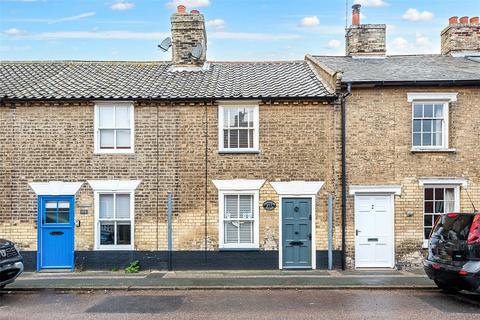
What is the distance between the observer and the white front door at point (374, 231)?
15.0m

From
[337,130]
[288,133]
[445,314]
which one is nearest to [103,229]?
[288,133]

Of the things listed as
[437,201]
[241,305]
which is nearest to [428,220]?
[437,201]

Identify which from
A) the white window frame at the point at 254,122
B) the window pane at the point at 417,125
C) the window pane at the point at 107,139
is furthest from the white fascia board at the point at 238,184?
the window pane at the point at 417,125

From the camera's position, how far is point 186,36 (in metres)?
18.4

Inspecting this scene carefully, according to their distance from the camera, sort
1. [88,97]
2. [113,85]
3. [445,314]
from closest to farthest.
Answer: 1. [445,314]
2. [88,97]
3. [113,85]

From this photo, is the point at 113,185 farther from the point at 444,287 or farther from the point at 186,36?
the point at 444,287

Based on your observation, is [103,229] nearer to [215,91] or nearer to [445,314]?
[215,91]

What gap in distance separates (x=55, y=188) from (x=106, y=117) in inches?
102

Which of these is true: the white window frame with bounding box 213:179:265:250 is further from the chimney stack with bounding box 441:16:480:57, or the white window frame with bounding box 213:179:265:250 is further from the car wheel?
the chimney stack with bounding box 441:16:480:57

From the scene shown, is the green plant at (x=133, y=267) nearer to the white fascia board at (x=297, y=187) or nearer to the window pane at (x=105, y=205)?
the window pane at (x=105, y=205)

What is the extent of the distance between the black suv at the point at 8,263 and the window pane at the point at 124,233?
140 inches

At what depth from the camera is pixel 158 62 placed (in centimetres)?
1920

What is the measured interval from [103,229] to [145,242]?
132 centimetres

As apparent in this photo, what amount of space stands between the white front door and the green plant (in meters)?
6.46
